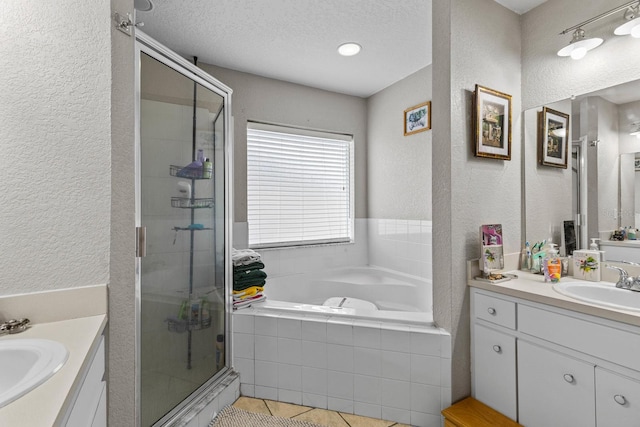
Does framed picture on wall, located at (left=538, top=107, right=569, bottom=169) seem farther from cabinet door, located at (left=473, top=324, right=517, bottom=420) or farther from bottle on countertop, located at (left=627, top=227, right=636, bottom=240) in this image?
cabinet door, located at (left=473, top=324, right=517, bottom=420)

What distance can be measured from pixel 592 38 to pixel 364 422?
2433 mm

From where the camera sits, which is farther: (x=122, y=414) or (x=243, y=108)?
(x=243, y=108)

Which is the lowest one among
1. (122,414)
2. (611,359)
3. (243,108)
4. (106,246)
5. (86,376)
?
(122,414)

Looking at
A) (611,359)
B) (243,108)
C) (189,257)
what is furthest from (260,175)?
(611,359)

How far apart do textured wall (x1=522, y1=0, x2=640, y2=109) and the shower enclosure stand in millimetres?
1982

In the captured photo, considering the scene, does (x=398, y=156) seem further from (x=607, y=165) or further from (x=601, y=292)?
(x=601, y=292)

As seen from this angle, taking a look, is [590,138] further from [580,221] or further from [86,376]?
[86,376]

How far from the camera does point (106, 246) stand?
42.3 inches

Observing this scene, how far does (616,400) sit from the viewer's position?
114cm

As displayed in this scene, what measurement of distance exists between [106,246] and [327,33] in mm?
1952

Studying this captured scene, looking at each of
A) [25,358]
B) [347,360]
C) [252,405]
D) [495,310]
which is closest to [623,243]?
[495,310]

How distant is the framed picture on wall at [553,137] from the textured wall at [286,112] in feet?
5.78

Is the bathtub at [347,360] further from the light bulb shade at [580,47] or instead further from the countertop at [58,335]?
the light bulb shade at [580,47]

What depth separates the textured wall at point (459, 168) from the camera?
1.63 metres
